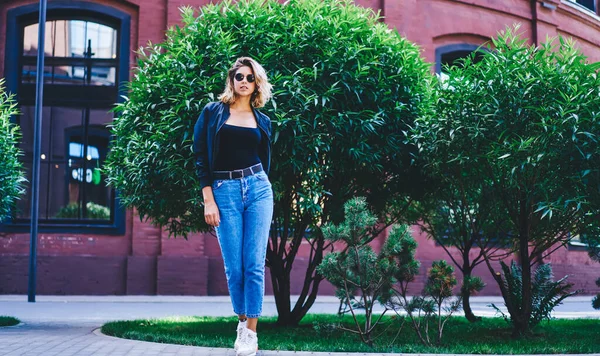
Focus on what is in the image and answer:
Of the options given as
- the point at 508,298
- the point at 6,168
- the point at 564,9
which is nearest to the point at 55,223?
the point at 6,168

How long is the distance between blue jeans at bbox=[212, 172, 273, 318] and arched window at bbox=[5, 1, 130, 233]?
11238 mm

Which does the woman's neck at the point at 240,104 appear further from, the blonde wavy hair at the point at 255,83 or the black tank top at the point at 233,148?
the black tank top at the point at 233,148

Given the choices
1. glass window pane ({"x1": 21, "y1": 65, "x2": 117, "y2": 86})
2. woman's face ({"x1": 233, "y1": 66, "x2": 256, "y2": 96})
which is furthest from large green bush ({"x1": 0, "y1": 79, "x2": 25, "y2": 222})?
glass window pane ({"x1": 21, "y1": 65, "x2": 117, "y2": 86})

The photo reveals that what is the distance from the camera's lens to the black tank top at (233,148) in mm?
5055

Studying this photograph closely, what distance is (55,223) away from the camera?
15672mm

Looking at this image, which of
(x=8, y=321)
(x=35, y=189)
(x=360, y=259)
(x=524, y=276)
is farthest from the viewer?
(x=35, y=189)

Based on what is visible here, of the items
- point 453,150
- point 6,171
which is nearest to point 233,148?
point 453,150

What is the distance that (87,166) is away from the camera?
16.0 metres

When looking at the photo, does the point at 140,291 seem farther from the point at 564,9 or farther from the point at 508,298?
the point at 564,9

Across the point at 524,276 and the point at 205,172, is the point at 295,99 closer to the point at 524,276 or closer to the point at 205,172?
the point at 205,172

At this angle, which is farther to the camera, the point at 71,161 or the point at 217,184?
the point at 71,161

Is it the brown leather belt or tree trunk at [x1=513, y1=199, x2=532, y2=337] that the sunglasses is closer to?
the brown leather belt

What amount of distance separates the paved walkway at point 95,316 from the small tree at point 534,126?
2.85m

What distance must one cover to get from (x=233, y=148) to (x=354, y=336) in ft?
10.2
